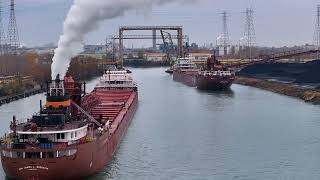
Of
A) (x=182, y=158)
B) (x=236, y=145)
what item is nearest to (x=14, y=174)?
(x=182, y=158)

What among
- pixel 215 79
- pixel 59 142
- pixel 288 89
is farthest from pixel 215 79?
pixel 59 142

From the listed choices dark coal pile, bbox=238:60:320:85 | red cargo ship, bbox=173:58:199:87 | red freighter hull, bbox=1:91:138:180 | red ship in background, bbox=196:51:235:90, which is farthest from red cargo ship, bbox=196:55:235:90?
red freighter hull, bbox=1:91:138:180

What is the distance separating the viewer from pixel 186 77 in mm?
50375

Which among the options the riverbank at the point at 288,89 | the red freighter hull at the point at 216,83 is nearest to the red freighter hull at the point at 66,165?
the riverbank at the point at 288,89

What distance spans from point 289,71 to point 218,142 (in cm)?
3164

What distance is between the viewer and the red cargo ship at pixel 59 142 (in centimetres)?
1282

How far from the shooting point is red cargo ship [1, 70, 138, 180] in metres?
12.8

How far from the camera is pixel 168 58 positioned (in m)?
92.1

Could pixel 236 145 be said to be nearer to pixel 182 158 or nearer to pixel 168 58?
pixel 182 158

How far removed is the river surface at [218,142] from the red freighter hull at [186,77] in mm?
16515

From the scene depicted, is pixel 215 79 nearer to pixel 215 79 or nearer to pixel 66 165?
pixel 215 79

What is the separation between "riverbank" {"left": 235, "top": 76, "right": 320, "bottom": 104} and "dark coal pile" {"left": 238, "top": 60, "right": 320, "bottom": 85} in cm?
164

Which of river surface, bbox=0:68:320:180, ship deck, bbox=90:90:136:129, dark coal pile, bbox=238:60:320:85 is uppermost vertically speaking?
dark coal pile, bbox=238:60:320:85

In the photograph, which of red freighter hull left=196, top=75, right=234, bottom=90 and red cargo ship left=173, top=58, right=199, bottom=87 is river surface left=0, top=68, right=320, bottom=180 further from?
red cargo ship left=173, top=58, right=199, bottom=87
